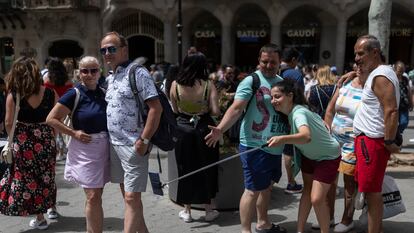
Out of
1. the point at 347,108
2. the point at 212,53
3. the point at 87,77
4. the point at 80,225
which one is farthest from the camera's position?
the point at 212,53

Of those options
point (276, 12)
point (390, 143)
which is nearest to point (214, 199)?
point (390, 143)

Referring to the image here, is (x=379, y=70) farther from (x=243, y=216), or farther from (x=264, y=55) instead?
(x=243, y=216)

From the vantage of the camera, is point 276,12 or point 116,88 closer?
point 116,88

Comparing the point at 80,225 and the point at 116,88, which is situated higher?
the point at 116,88

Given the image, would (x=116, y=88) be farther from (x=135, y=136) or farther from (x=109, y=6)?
(x=109, y=6)

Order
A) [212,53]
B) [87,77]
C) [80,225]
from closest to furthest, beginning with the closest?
[87,77] → [80,225] → [212,53]

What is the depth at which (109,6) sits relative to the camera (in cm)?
2345

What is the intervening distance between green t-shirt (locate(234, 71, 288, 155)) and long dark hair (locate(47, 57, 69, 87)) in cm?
396

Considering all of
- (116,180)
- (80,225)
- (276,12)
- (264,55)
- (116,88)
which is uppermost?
(276,12)

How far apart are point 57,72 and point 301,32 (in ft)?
59.1

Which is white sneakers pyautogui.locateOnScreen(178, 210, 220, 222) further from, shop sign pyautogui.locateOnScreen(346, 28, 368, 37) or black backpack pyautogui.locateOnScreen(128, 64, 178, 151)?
shop sign pyautogui.locateOnScreen(346, 28, 368, 37)

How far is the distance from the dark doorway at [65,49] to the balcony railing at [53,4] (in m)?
2.26

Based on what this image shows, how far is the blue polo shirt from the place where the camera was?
382cm

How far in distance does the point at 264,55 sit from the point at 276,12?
18490mm
